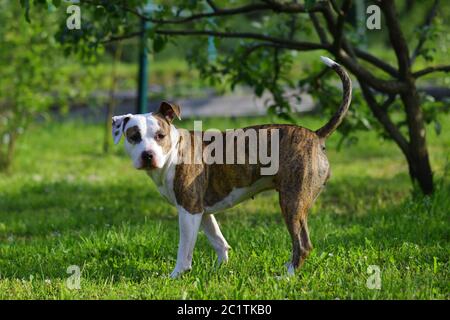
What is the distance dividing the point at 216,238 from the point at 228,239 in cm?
67

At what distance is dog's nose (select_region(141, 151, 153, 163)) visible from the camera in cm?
465

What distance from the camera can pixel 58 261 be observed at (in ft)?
18.1

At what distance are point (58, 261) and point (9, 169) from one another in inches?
197

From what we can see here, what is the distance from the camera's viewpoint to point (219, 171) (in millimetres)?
5117

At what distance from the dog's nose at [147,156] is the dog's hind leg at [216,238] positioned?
820mm

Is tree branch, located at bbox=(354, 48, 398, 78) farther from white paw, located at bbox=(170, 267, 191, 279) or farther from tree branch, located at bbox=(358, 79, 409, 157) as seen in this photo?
white paw, located at bbox=(170, 267, 191, 279)

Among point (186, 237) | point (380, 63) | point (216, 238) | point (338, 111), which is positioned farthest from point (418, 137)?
point (186, 237)

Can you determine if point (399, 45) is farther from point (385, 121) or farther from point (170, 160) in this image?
point (170, 160)

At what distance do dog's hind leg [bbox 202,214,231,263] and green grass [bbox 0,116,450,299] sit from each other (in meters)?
0.07

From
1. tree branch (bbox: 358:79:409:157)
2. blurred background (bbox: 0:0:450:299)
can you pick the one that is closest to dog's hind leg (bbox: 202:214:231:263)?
blurred background (bbox: 0:0:450:299)

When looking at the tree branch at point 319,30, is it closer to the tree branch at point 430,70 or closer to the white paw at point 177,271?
the tree branch at point 430,70

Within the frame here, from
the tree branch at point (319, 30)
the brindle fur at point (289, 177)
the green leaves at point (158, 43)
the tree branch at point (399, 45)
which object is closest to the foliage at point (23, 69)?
the green leaves at point (158, 43)

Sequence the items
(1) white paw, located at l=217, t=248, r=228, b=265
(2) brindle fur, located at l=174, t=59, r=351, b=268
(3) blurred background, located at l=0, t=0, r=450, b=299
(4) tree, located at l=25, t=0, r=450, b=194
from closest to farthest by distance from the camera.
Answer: (2) brindle fur, located at l=174, t=59, r=351, b=268, (3) blurred background, located at l=0, t=0, r=450, b=299, (1) white paw, located at l=217, t=248, r=228, b=265, (4) tree, located at l=25, t=0, r=450, b=194
